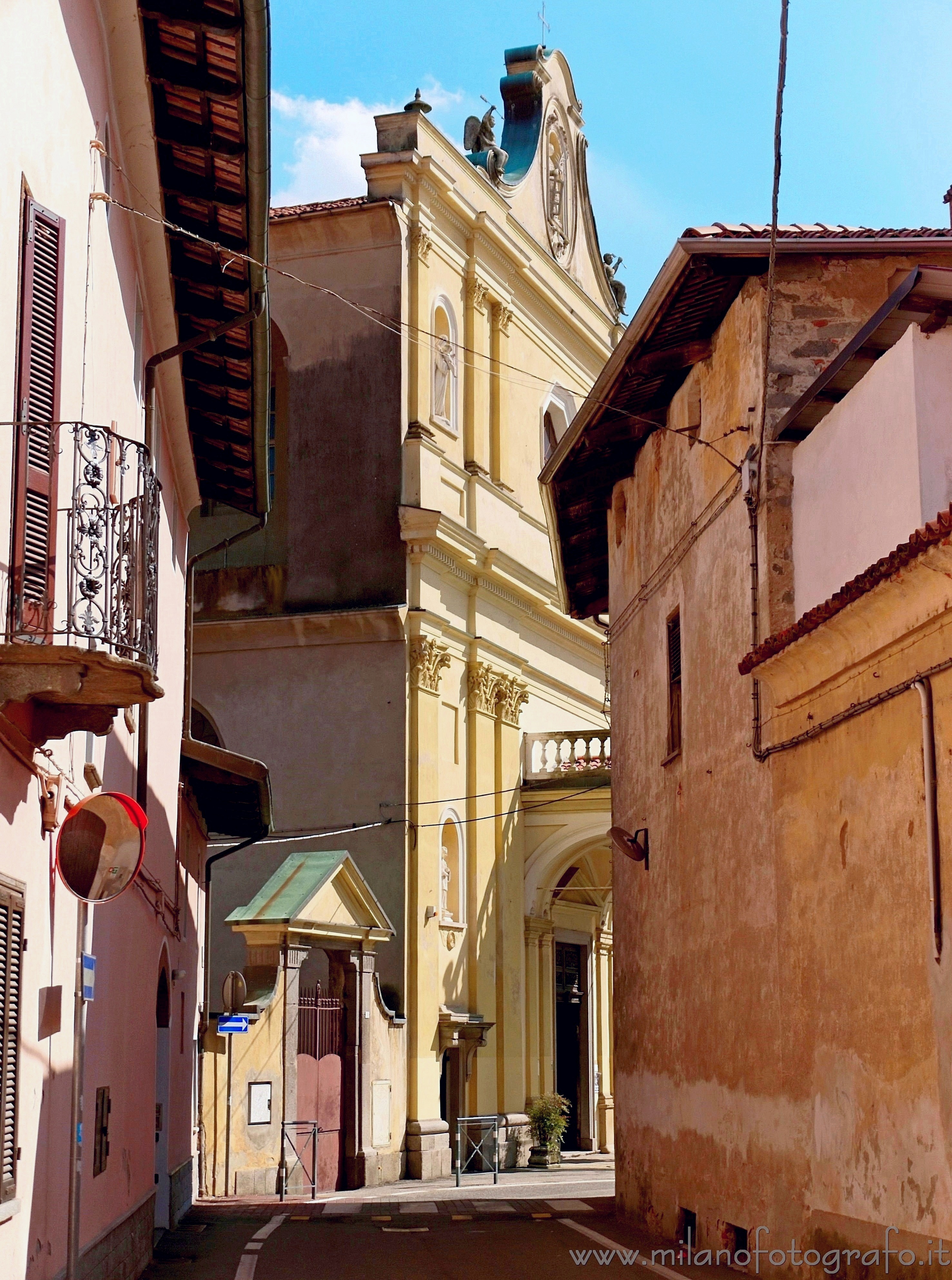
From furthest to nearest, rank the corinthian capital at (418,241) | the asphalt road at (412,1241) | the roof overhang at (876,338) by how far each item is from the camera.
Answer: the corinthian capital at (418,241), the asphalt road at (412,1241), the roof overhang at (876,338)

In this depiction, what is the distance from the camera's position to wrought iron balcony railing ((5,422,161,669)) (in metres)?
7.68

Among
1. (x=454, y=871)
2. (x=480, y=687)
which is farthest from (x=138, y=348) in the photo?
(x=480, y=687)

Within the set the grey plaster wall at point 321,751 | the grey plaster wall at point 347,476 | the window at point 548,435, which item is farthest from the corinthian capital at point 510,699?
the window at point 548,435

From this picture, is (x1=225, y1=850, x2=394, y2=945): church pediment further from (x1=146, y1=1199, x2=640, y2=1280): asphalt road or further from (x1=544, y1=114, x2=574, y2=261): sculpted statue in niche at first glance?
(x1=544, y1=114, x2=574, y2=261): sculpted statue in niche

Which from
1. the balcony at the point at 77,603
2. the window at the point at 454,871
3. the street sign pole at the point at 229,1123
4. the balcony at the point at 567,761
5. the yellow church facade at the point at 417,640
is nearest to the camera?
the balcony at the point at 77,603

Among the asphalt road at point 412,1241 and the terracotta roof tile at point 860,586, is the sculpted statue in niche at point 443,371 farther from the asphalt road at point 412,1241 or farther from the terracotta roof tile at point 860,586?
the terracotta roof tile at point 860,586

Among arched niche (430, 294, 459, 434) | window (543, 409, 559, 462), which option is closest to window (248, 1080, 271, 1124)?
arched niche (430, 294, 459, 434)

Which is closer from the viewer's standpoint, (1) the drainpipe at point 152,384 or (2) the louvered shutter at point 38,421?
(2) the louvered shutter at point 38,421

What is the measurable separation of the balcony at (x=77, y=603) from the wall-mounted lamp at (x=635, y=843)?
9837mm

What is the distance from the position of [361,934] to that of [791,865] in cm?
1411

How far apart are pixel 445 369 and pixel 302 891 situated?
38.3ft

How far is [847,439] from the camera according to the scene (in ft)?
38.0

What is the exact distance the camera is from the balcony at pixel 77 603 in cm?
734

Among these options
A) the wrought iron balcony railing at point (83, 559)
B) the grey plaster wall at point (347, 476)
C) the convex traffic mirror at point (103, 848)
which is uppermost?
the grey plaster wall at point (347, 476)
